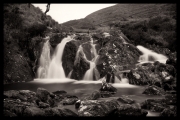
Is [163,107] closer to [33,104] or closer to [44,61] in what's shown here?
[33,104]

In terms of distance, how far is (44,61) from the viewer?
20.8 m

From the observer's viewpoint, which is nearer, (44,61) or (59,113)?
(59,113)

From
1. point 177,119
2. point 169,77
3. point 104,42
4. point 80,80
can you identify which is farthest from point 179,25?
Result: point 104,42

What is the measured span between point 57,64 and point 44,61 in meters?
1.71

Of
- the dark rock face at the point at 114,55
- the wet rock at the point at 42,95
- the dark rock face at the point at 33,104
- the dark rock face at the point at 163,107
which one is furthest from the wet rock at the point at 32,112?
the dark rock face at the point at 114,55

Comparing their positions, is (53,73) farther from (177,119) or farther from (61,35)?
(177,119)

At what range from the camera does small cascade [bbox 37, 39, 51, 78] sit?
65.2 ft

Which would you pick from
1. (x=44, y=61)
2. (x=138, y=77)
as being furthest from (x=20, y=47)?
(x=138, y=77)

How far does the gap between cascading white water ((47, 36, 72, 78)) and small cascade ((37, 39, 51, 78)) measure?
0.49m

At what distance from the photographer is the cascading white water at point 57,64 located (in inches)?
773

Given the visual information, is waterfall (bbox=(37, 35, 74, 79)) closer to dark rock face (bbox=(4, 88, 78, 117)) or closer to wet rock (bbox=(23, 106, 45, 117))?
dark rock face (bbox=(4, 88, 78, 117))

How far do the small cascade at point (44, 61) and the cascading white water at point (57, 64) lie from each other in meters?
0.49

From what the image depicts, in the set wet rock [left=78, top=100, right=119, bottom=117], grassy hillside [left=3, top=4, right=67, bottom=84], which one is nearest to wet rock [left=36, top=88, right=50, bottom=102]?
wet rock [left=78, top=100, right=119, bottom=117]

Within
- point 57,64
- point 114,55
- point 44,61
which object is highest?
point 114,55
